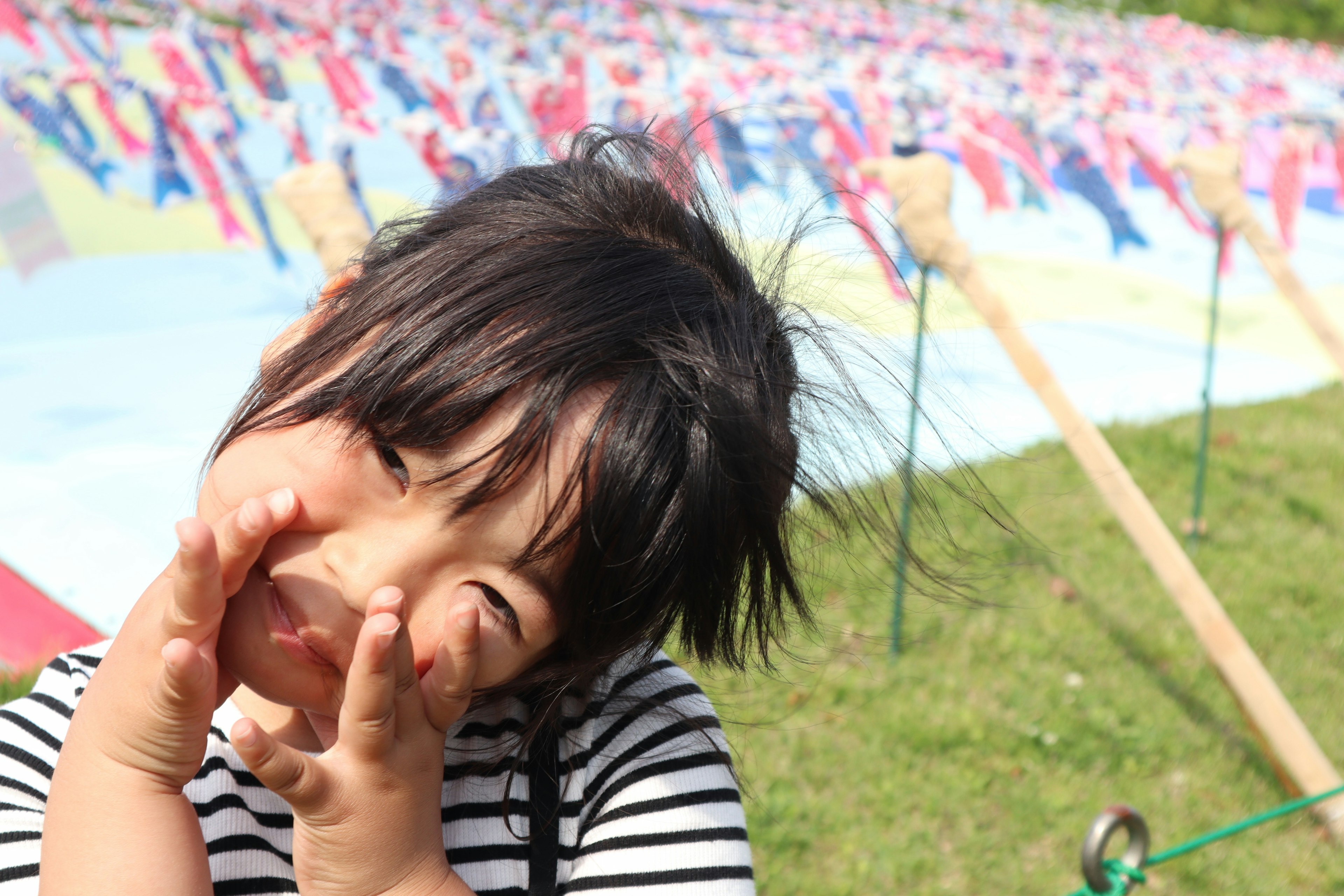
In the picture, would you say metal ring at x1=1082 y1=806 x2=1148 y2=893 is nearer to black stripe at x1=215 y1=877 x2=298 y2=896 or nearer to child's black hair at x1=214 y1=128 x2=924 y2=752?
child's black hair at x1=214 y1=128 x2=924 y2=752

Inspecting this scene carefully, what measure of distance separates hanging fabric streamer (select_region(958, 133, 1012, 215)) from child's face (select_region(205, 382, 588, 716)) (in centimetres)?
440

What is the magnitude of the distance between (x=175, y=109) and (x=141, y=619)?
3096mm

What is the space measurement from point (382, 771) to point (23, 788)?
33cm

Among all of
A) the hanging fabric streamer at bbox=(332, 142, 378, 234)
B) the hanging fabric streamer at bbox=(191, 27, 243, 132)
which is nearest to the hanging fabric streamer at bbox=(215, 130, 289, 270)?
the hanging fabric streamer at bbox=(191, 27, 243, 132)

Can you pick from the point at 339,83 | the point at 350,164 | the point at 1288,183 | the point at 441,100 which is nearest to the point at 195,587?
the point at 350,164

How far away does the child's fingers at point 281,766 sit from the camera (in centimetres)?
64

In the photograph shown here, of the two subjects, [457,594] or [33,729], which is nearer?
[457,594]

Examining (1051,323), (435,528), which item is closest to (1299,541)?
(1051,323)

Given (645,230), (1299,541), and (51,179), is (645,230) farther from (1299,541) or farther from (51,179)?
(51,179)

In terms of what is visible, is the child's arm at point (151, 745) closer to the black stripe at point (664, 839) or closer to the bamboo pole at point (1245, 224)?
the black stripe at point (664, 839)

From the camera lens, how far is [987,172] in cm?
551

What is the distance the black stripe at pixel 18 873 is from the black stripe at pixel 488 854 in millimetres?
306

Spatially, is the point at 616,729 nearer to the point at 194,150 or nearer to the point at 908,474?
the point at 908,474

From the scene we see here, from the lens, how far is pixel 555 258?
82 cm
